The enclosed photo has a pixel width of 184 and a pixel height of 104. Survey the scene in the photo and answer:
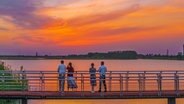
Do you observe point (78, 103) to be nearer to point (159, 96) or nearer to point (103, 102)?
point (103, 102)

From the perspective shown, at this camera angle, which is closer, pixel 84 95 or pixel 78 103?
pixel 84 95

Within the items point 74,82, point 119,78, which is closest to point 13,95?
point 74,82

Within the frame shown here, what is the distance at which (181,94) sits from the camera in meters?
31.9

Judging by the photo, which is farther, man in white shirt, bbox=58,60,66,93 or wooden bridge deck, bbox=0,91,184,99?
man in white shirt, bbox=58,60,66,93

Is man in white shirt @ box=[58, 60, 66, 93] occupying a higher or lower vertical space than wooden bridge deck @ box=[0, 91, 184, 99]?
higher

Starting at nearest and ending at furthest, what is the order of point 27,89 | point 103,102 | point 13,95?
point 13,95, point 27,89, point 103,102

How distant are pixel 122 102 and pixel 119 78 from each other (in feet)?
48.1

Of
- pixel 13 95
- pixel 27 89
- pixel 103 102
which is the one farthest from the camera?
pixel 103 102

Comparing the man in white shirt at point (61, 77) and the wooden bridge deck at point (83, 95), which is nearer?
the wooden bridge deck at point (83, 95)

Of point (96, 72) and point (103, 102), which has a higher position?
point (96, 72)

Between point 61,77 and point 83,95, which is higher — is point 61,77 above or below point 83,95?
above

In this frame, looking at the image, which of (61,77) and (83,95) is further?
(61,77)

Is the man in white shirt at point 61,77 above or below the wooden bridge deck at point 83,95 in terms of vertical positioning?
above

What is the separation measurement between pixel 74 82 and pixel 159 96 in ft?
17.8
